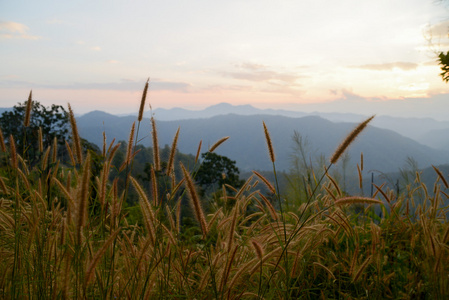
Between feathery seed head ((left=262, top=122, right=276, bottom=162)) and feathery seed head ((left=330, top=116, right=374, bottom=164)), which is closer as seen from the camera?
feathery seed head ((left=330, top=116, right=374, bottom=164))

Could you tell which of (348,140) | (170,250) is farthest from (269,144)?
(170,250)

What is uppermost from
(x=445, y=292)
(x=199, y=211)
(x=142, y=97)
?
(x=142, y=97)

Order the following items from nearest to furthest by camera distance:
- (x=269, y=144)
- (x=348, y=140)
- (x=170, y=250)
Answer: (x=348, y=140) < (x=269, y=144) < (x=170, y=250)

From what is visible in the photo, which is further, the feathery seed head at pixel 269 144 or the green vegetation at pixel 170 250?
the feathery seed head at pixel 269 144

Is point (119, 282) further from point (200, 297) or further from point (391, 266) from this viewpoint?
point (391, 266)

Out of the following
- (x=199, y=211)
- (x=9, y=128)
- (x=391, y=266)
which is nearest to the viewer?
(x=199, y=211)

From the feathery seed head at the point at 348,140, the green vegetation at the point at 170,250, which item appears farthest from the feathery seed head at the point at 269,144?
the feathery seed head at the point at 348,140

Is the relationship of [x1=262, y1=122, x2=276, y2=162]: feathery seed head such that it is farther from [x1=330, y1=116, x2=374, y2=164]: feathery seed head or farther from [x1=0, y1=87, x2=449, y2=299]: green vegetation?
[x1=330, y1=116, x2=374, y2=164]: feathery seed head

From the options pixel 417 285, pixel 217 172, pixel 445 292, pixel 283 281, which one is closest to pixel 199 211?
pixel 283 281

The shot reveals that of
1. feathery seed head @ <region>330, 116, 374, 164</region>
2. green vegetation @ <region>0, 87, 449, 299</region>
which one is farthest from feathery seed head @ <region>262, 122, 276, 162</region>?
Result: feathery seed head @ <region>330, 116, 374, 164</region>

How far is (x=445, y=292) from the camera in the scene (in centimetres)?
174

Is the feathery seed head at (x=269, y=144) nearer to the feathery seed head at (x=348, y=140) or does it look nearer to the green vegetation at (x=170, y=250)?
the green vegetation at (x=170, y=250)

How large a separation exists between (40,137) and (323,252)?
9.06ft

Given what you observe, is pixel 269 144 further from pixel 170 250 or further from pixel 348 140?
pixel 170 250
